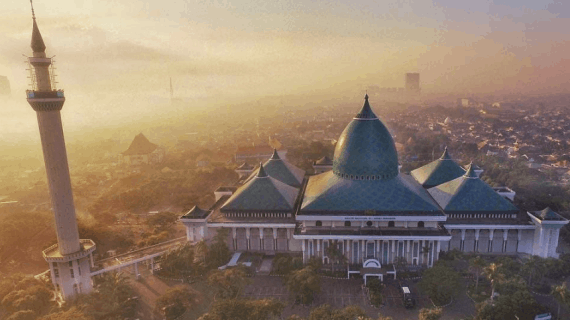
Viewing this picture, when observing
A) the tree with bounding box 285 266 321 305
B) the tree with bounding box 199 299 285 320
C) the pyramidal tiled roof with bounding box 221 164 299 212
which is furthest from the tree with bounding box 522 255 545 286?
Answer: the pyramidal tiled roof with bounding box 221 164 299 212

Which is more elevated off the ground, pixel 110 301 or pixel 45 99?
pixel 45 99

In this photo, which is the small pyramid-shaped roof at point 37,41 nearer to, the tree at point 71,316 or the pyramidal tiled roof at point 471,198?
the tree at point 71,316

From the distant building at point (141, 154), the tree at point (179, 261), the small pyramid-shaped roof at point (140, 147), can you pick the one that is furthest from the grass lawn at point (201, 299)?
the small pyramid-shaped roof at point (140, 147)

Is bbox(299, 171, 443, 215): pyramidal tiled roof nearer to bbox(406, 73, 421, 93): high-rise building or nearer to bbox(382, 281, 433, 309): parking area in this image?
bbox(382, 281, 433, 309): parking area

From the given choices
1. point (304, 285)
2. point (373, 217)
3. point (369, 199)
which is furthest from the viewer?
point (369, 199)

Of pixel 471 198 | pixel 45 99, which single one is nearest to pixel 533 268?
pixel 471 198

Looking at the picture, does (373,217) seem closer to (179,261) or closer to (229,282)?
(229,282)

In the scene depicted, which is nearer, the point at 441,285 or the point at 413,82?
the point at 441,285
